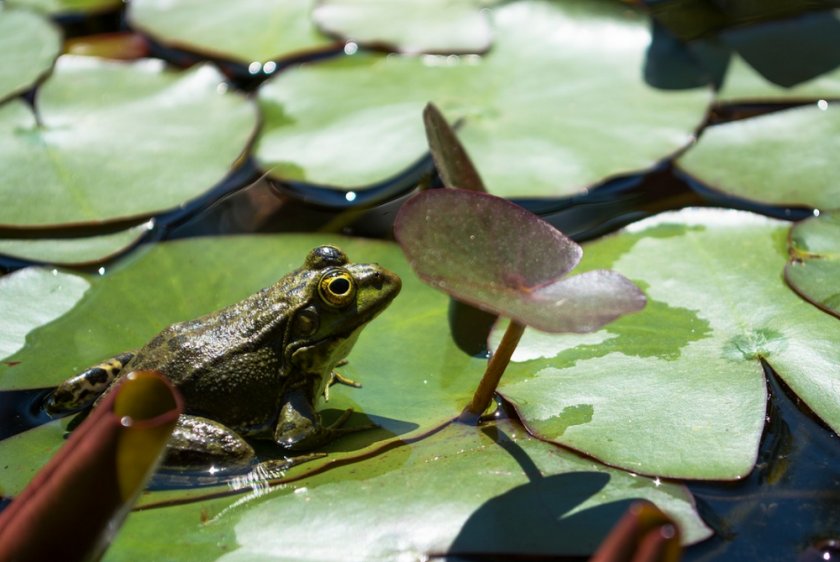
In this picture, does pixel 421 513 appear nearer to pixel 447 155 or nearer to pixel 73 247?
pixel 447 155

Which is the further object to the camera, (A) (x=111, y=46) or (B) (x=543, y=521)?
(A) (x=111, y=46)

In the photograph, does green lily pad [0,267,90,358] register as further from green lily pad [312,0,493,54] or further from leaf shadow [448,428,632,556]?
green lily pad [312,0,493,54]

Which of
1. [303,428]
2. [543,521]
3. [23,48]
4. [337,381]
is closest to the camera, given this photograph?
[543,521]

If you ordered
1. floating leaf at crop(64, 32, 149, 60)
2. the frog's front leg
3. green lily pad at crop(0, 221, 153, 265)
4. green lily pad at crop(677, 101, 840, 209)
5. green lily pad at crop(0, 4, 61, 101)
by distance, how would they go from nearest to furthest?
the frog's front leg < green lily pad at crop(0, 221, 153, 265) < green lily pad at crop(677, 101, 840, 209) < green lily pad at crop(0, 4, 61, 101) < floating leaf at crop(64, 32, 149, 60)

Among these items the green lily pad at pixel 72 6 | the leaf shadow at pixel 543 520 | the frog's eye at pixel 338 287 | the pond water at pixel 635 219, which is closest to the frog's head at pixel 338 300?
the frog's eye at pixel 338 287

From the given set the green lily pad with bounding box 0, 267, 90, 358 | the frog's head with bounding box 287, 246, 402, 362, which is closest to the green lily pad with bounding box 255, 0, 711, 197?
the frog's head with bounding box 287, 246, 402, 362

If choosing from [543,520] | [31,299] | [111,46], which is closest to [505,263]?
[543,520]
